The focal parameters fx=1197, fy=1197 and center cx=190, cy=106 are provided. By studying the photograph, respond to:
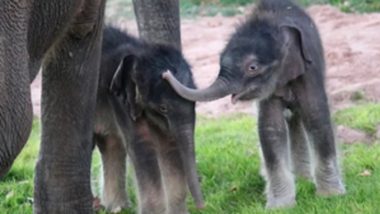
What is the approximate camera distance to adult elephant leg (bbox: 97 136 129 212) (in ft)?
20.1

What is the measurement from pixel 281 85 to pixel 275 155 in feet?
1.13

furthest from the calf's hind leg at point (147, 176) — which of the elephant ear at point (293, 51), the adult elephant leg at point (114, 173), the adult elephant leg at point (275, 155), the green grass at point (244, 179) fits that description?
the elephant ear at point (293, 51)

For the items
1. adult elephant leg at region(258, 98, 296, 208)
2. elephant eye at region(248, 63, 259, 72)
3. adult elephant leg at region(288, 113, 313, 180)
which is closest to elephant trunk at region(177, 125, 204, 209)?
elephant eye at region(248, 63, 259, 72)

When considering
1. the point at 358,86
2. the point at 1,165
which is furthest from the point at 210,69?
the point at 1,165

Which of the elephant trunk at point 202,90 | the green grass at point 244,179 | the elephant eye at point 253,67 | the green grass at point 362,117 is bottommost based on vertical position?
the green grass at point 244,179

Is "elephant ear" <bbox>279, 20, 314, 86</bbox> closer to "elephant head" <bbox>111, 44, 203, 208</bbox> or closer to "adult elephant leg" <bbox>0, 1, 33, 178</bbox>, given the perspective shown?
"elephant head" <bbox>111, 44, 203, 208</bbox>

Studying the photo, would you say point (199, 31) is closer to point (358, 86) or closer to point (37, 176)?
point (358, 86)

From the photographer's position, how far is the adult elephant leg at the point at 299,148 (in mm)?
6285

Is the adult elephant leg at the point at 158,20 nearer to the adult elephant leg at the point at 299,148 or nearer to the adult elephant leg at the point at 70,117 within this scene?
the adult elephant leg at the point at 299,148

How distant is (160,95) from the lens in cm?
545

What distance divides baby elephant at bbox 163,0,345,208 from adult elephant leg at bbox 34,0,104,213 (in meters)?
0.74

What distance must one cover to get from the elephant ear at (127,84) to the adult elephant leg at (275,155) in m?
0.72

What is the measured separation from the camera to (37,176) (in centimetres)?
545

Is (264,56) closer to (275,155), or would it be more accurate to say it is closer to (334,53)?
(275,155)
